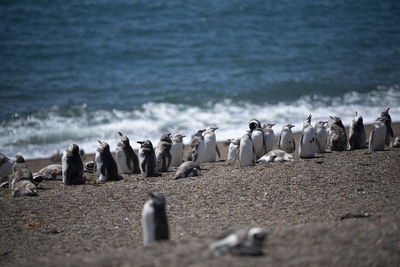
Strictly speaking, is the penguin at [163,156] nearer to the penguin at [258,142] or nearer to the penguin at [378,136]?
the penguin at [258,142]

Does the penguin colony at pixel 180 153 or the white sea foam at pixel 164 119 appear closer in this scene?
the penguin colony at pixel 180 153

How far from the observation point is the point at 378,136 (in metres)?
12.4

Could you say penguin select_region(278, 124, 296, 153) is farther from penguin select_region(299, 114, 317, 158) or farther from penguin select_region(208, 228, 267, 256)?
penguin select_region(208, 228, 267, 256)

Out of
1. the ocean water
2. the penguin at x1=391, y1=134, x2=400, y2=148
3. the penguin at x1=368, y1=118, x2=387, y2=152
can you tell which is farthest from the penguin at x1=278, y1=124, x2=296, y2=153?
the ocean water

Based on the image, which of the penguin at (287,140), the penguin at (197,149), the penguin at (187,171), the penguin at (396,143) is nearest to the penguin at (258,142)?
the penguin at (287,140)

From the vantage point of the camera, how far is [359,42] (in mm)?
32531

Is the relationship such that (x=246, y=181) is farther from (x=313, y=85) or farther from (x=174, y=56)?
(x=174, y=56)

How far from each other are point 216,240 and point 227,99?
18645 mm

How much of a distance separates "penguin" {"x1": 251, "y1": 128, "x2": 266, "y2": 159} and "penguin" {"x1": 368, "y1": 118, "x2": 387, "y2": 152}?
2769 millimetres

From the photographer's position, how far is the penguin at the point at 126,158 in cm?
1202

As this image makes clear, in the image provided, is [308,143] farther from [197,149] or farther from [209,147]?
[197,149]

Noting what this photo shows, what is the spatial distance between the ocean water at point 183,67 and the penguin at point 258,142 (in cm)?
566

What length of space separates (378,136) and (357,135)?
75cm

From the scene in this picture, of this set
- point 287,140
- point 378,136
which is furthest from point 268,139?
point 378,136
